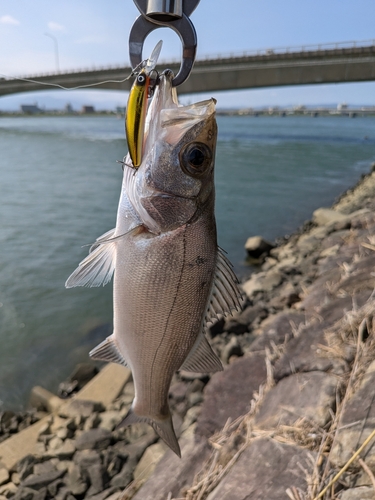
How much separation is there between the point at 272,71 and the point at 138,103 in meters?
35.2

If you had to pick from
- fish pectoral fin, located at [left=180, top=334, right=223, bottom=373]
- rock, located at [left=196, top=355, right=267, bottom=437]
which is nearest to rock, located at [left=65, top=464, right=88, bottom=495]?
rock, located at [left=196, top=355, right=267, bottom=437]

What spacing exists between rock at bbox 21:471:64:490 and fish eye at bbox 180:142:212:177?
482 cm

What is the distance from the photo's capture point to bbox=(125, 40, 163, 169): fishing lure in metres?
1.50

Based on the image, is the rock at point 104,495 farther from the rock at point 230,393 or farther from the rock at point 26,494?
the rock at point 230,393

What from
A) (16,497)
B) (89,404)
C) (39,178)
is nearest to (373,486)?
(16,497)

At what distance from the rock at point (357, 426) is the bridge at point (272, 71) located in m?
31.0

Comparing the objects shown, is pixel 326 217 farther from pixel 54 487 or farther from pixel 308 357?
pixel 54 487

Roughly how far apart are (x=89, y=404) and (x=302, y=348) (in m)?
3.79

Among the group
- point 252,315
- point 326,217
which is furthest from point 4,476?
point 326,217

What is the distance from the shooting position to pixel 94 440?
553cm

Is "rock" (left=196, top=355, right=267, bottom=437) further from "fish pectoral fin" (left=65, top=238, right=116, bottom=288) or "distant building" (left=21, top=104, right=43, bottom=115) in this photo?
"distant building" (left=21, top=104, right=43, bottom=115)

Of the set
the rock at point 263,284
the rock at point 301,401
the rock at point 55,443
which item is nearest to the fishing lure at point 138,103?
the rock at point 301,401

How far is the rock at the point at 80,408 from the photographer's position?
20.8 feet

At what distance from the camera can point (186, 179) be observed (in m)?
1.92
